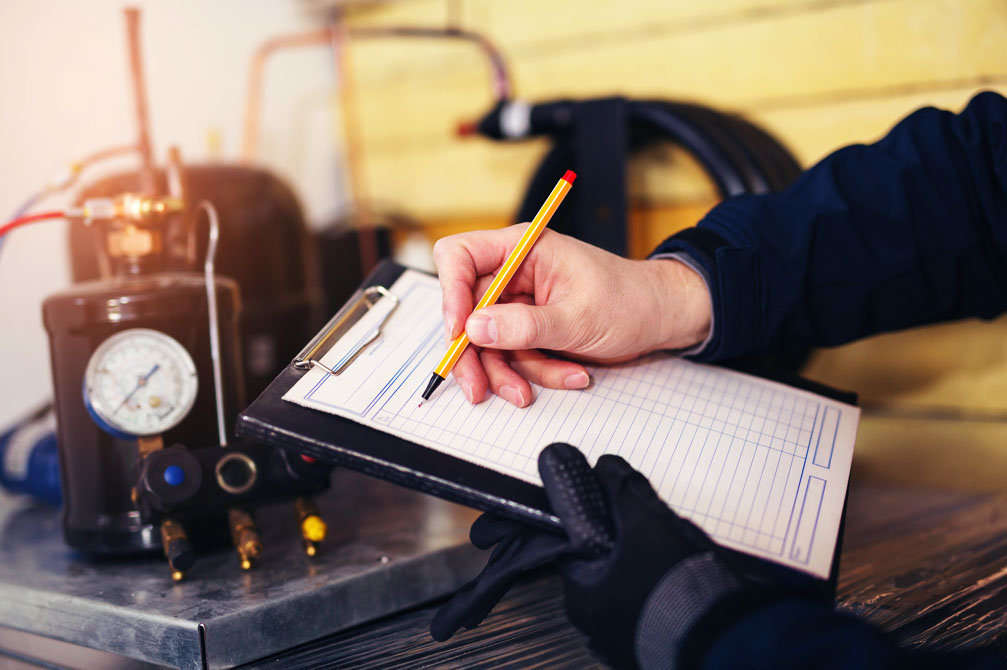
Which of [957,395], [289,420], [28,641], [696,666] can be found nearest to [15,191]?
[28,641]

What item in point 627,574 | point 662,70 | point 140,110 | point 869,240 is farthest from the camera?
point 662,70

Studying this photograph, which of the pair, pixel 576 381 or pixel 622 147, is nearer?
pixel 576 381

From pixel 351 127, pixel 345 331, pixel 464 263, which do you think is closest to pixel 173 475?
pixel 345 331

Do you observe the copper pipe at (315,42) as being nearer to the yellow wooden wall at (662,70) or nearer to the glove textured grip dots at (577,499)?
the yellow wooden wall at (662,70)

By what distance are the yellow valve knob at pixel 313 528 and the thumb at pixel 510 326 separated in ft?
0.69

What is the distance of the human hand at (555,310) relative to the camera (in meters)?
0.54

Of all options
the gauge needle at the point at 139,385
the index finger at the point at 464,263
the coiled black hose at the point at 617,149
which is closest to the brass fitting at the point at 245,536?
the gauge needle at the point at 139,385

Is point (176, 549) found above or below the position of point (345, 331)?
below

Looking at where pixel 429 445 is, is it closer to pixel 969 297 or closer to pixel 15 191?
pixel 969 297

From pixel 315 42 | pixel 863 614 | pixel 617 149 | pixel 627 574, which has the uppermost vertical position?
pixel 315 42

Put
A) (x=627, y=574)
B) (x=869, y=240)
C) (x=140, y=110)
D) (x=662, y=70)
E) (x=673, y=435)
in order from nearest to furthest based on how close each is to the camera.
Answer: (x=627, y=574) < (x=673, y=435) < (x=869, y=240) < (x=140, y=110) < (x=662, y=70)

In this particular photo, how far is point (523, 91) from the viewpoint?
1322mm

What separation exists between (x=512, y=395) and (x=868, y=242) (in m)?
0.37

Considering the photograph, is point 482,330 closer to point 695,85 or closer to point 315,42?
point 695,85
